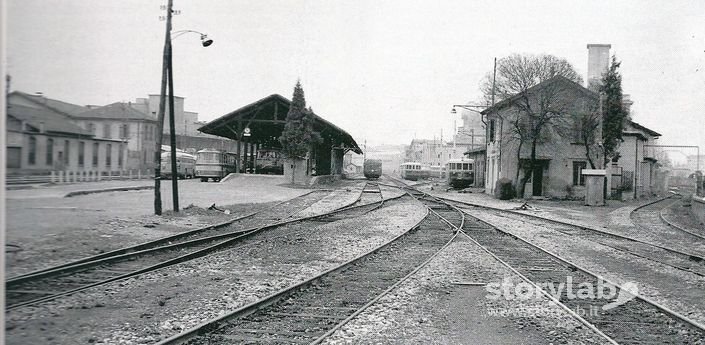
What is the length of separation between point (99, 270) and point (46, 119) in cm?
484

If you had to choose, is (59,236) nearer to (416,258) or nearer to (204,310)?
(204,310)

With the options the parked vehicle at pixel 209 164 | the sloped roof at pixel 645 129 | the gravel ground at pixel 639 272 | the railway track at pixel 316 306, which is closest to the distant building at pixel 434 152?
the sloped roof at pixel 645 129

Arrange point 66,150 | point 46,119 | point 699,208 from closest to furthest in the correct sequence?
point 46,119 → point 66,150 → point 699,208

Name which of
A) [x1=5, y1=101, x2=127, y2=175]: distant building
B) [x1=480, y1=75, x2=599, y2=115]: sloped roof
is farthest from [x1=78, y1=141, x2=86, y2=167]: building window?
[x1=480, y1=75, x2=599, y2=115]: sloped roof

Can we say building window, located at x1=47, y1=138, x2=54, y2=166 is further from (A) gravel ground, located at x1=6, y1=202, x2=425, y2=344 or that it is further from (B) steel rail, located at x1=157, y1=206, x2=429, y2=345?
(B) steel rail, located at x1=157, y1=206, x2=429, y2=345

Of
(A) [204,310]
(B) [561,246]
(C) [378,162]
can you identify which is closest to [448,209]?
(B) [561,246]

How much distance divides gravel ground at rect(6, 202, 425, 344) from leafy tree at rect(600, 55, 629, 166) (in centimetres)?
2131

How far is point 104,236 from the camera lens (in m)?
9.89

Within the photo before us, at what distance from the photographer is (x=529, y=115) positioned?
26.7 metres

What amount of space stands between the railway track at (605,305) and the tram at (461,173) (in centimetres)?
2727

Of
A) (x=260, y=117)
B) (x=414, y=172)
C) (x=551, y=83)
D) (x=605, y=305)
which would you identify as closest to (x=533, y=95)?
(x=551, y=83)

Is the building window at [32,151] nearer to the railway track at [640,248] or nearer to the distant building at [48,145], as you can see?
the distant building at [48,145]

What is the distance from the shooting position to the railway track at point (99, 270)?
5449 mm

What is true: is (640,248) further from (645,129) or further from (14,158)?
(645,129)
